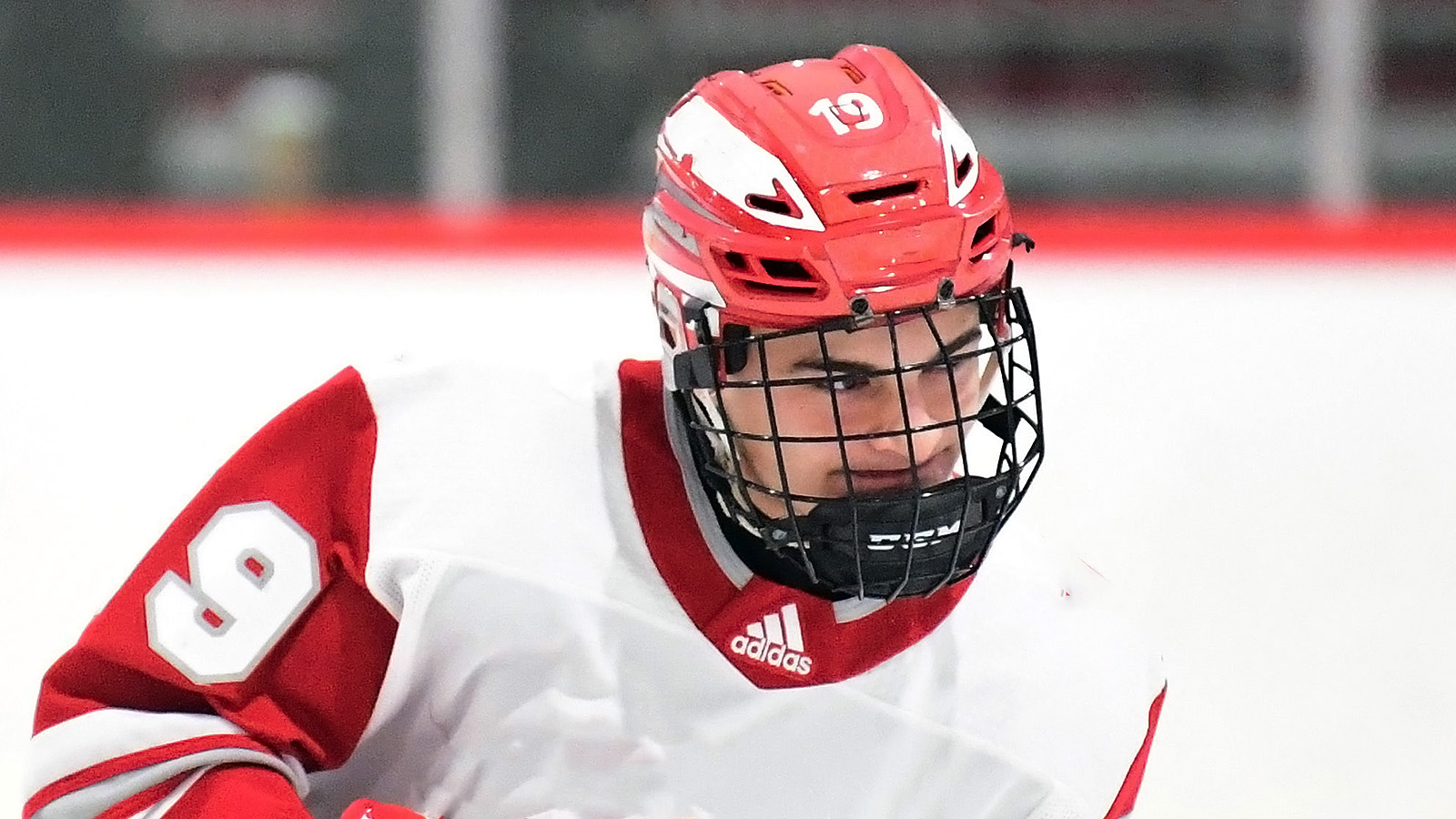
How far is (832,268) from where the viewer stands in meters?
1.07

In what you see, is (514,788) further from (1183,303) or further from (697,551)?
(1183,303)

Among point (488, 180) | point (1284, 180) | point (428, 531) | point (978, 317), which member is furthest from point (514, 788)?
point (1284, 180)

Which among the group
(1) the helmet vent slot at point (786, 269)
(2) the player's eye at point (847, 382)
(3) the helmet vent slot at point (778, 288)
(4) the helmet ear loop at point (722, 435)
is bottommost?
(4) the helmet ear loop at point (722, 435)

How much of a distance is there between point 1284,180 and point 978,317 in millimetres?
2722

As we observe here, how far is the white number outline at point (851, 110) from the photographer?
114 centimetres

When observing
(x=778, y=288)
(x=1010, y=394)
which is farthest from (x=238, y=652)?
(x=1010, y=394)

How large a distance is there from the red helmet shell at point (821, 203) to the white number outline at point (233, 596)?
31 centimetres

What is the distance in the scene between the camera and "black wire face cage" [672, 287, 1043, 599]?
3.53 feet

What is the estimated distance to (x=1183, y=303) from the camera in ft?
6.12

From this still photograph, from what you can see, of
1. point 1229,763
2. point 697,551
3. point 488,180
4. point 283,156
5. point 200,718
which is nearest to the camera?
point 200,718

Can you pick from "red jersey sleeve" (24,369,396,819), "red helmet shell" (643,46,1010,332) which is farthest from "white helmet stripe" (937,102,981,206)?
"red jersey sleeve" (24,369,396,819)

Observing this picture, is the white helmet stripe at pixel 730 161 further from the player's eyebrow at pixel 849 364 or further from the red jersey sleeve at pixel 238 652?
the red jersey sleeve at pixel 238 652

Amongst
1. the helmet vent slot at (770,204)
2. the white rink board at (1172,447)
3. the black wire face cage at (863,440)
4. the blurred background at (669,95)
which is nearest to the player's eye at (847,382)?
the black wire face cage at (863,440)

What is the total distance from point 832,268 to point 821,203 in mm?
47
